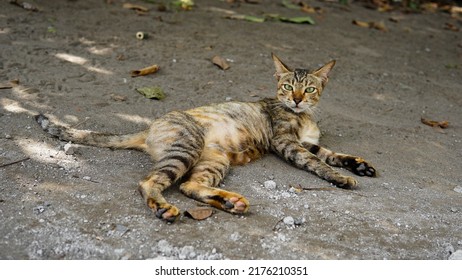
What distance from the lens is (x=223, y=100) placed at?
20.2 ft

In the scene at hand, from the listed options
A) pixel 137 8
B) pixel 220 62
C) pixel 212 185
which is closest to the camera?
pixel 212 185

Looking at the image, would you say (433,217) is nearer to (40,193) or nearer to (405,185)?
(405,185)

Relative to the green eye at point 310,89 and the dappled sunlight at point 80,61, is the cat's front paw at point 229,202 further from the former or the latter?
the dappled sunlight at point 80,61

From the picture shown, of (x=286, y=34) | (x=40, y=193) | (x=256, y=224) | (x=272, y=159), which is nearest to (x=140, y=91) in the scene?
(x=272, y=159)

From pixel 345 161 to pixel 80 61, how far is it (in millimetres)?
3789

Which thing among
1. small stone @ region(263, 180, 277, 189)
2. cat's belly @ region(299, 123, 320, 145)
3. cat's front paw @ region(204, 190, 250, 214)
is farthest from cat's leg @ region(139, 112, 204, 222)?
cat's belly @ region(299, 123, 320, 145)

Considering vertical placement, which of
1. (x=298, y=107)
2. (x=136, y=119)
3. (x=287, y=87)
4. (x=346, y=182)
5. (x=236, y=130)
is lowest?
(x=136, y=119)

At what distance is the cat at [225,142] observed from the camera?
3930 mm

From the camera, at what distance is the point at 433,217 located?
158 inches

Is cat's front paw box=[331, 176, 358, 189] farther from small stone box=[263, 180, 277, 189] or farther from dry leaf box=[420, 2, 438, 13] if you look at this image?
dry leaf box=[420, 2, 438, 13]

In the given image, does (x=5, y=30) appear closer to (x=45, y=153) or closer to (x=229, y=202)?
(x=45, y=153)

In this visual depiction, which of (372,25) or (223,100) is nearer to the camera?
(223,100)

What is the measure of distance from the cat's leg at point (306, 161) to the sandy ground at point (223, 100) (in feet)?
0.35

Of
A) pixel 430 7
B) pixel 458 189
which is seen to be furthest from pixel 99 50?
pixel 430 7
